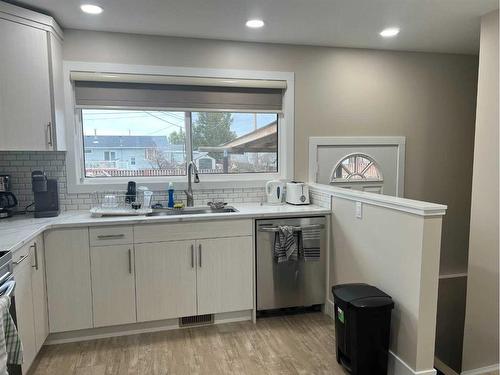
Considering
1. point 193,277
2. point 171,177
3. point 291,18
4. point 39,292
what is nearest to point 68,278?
point 39,292

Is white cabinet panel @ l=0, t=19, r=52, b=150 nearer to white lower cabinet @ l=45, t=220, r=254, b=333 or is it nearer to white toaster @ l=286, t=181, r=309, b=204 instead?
white lower cabinet @ l=45, t=220, r=254, b=333

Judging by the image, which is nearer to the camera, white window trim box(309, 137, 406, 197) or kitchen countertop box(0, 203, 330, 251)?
kitchen countertop box(0, 203, 330, 251)

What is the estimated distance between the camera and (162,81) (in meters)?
3.20

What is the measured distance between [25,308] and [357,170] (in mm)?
3237

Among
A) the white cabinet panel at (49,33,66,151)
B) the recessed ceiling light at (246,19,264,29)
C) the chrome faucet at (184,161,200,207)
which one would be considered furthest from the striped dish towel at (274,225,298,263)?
the white cabinet panel at (49,33,66,151)

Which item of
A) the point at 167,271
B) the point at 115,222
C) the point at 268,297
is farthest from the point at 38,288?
the point at 268,297

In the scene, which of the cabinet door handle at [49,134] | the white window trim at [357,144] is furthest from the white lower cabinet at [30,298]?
the white window trim at [357,144]

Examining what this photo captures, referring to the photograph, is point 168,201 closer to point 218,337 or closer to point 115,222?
point 115,222

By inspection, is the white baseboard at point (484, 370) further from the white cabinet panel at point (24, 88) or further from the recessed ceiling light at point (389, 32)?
Result: the white cabinet panel at point (24, 88)

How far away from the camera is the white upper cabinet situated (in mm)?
2545

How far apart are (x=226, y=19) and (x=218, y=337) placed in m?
2.54

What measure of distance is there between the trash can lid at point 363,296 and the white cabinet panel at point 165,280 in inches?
46.0

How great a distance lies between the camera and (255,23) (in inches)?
116

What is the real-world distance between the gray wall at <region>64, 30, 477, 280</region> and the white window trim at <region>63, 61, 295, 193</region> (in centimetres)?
7
